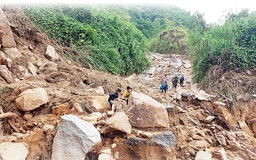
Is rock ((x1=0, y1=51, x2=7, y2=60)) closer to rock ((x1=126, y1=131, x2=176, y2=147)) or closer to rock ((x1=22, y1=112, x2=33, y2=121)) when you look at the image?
rock ((x1=22, y1=112, x2=33, y2=121))

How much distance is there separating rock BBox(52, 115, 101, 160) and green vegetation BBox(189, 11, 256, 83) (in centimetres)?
581

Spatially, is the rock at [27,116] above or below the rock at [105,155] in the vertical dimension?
below

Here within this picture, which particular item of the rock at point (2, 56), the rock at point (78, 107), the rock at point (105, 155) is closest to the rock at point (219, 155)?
the rock at point (105, 155)

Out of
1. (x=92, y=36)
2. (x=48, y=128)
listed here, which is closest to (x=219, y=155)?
(x=48, y=128)

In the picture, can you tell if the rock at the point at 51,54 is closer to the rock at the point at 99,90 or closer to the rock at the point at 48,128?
the rock at the point at 99,90

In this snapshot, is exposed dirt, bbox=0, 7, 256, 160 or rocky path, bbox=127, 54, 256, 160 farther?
rocky path, bbox=127, 54, 256, 160

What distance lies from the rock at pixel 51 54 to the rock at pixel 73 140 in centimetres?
397

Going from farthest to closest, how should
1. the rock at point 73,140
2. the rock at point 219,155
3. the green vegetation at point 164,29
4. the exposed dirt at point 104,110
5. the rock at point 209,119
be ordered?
1. the green vegetation at point 164,29
2. the rock at point 209,119
3. the rock at point 219,155
4. the exposed dirt at point 104,110
5. the rock at point 73,140

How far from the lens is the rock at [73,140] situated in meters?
3.12

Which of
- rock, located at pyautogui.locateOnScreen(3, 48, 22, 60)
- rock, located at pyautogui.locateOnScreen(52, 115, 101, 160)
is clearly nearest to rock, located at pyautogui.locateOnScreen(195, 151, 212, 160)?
rock, located at pyautogui.locateOnScreen(52, 115, 101, 160)

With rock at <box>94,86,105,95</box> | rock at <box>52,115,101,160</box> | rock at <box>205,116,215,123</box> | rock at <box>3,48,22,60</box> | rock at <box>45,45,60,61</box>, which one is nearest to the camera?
rock at <box>52,115,101,160</box>

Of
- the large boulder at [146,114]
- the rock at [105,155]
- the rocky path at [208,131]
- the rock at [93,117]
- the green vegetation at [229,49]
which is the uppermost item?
the green vegetation at [229,49]

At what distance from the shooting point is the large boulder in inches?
148

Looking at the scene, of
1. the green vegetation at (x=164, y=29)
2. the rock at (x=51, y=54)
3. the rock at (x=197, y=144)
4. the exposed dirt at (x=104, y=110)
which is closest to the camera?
the exposed dirt at (x=104, y=110)
